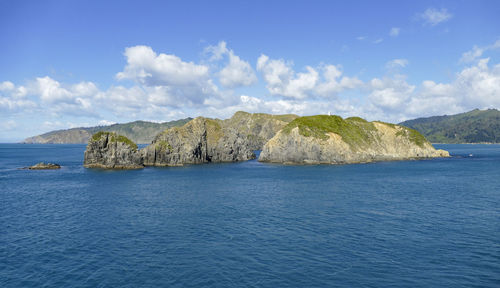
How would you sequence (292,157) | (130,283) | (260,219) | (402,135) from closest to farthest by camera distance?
(130,283) < (260,219) < (292,157) < (402,135)

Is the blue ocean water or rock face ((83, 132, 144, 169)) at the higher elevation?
rock face ((83, 132, 144, 169))

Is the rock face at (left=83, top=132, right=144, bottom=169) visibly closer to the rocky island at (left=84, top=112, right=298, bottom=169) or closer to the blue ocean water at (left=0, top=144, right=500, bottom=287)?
the rocky island at (left=84, top=112, right=298, bottom=169)

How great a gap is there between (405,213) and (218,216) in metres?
31.3

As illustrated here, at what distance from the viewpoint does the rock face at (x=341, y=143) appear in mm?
146000

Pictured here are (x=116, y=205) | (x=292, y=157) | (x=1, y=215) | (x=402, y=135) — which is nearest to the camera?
(x=1, y=215)

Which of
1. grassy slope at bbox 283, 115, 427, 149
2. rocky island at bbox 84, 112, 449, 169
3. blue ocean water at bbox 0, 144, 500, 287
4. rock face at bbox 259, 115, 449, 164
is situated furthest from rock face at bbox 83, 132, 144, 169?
grassy slope at bbox 283, 115, 427, 149

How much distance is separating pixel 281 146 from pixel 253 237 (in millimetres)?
115838

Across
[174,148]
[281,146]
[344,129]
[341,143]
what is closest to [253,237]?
[174,148]

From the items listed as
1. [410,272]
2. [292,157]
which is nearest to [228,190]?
[410,272]

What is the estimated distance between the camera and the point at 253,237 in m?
→ 40.7

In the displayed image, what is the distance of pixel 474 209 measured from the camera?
179ft

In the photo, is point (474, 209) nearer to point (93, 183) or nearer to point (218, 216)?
point (218, 216)

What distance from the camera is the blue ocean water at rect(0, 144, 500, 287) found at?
96.6ft

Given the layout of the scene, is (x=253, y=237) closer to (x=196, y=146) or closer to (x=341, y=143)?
(x=341, y=143)
